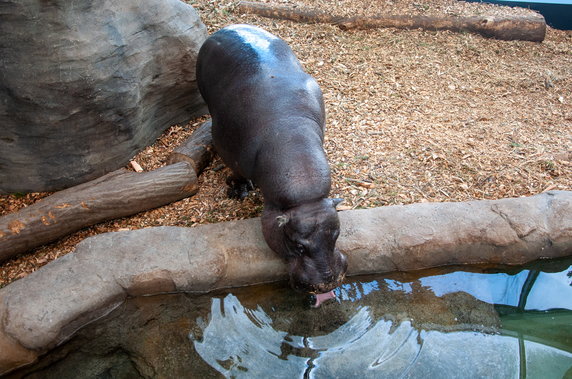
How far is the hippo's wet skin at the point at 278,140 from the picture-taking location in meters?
3.66

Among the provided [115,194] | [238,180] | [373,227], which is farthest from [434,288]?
[115,194]

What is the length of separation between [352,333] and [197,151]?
2701 mm

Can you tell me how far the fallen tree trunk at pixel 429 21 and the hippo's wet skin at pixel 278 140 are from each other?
325cm

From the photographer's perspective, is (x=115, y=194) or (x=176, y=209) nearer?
(x=115, y=194)

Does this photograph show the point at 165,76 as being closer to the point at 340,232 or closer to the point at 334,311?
the point at 340,232

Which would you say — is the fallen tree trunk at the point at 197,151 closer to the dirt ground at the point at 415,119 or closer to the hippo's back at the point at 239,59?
the dirt ground at the point at 415,119

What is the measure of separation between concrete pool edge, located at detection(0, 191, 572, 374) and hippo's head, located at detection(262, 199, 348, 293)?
360 mm

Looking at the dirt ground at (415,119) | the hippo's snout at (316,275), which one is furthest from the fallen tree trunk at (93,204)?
the hippo's snout at (316,275)

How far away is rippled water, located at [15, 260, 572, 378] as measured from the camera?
3424 millimetres

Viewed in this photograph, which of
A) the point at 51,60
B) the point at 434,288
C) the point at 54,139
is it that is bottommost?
the point at 434,288

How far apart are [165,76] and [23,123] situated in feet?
5.50

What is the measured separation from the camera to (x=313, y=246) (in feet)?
11.9

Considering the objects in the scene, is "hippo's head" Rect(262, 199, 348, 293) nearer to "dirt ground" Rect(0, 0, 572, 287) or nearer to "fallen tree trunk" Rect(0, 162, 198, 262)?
"dirt ground" Rect(0, 0, 572, 287)

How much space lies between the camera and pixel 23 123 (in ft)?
15.3
